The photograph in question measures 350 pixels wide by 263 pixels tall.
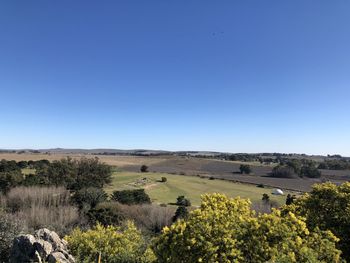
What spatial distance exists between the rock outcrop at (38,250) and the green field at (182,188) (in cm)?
4416

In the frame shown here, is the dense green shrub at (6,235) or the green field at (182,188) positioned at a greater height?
the dense green shrub at (6,235)

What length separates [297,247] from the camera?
7.27 meters

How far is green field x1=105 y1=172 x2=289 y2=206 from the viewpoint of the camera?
59.2 meters

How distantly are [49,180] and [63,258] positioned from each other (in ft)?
160

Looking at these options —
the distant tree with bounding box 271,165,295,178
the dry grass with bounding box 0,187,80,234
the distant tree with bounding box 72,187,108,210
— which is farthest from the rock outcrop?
the distant tree with bounding box 271,165,295,178

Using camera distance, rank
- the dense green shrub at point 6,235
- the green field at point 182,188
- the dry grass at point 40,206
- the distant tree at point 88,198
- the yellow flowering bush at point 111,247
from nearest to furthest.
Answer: the yellow flowering bush at point 111,247
the dense green shrub at point 6,235
the dry grass at point 40,206
the distant tree at point 88,198
the green field at point 182,188

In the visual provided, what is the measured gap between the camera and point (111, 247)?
11.2 metres

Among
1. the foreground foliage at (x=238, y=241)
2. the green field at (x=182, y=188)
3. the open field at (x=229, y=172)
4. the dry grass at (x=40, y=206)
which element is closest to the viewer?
the foreground foliage at (x=238, y=241)

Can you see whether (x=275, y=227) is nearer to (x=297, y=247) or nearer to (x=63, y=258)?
(x=297, y=247)

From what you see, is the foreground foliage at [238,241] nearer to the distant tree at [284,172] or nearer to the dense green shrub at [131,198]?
the dense green shrub at [131,198]

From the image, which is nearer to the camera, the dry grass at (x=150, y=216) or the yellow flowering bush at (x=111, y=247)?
the yellow flowering bush at (x=111, y=247)

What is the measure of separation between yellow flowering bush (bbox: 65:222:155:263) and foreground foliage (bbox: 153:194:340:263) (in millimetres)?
2595

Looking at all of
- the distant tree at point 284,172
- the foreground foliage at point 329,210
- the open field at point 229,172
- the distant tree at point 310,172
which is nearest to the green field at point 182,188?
the open field at point 229,172

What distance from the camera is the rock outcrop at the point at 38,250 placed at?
34.8ft
